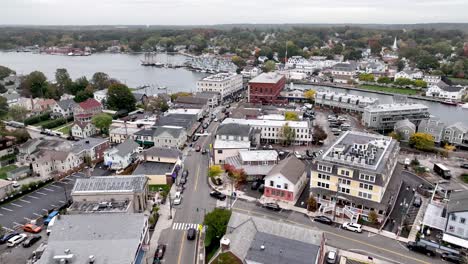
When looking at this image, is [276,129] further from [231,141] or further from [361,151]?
[361,151]

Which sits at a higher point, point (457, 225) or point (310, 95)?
point (310, 95)

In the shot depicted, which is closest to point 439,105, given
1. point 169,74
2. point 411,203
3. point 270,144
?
point 270,144

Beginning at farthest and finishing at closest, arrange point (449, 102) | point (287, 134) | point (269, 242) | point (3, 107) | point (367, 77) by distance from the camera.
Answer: point (367, 77) < point (449, 102) < point (3, 107) < point (287, 134) < point (269, 242)

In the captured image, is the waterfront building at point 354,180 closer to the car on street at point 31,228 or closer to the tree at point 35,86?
the car on street at point 31,228

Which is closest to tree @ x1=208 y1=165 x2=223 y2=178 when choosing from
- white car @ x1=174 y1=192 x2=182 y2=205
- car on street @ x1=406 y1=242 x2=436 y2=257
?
white car @ x1=174 y1=192 x2=182 y2=205

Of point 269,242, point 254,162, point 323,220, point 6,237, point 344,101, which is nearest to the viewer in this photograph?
point 269,242

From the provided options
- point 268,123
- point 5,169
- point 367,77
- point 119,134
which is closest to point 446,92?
point 367,77
